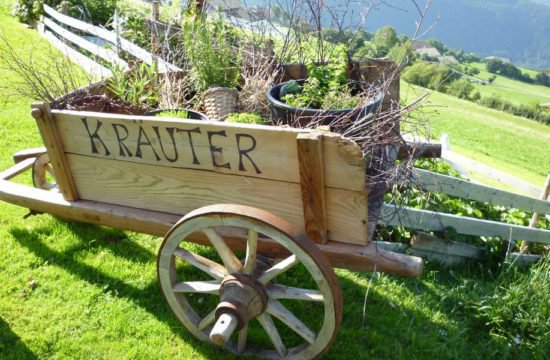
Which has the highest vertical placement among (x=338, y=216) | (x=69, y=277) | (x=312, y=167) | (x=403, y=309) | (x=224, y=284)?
(x=312, y=167)

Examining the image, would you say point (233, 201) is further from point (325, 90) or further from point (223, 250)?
point (325, 90)

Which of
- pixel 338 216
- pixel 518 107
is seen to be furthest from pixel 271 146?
pixel 518 107

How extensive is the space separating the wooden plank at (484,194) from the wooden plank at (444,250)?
0.35 meters

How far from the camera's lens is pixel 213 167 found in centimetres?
181

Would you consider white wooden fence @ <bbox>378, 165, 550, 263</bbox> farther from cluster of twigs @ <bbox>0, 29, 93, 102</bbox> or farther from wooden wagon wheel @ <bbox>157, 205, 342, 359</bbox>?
cluster of twigs @ <bbox>0, 29, 93, 102</bbox>

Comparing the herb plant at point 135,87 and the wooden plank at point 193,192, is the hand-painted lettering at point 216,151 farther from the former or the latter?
the herb plant at point 135,87

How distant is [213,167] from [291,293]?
63 centimetres

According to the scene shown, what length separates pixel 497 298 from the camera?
8.68ft

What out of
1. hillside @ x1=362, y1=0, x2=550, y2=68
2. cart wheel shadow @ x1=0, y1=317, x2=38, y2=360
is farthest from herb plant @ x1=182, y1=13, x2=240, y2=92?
hillside @ x1=362, y1=0, x2=550, y2=68

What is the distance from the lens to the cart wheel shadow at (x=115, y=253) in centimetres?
241

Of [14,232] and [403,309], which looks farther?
[14,232]

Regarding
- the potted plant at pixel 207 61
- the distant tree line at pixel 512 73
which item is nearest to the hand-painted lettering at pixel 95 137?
the potted plant at pixel 207 61

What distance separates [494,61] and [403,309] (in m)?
55.8

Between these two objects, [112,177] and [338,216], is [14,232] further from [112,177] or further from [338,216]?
[338,216]
